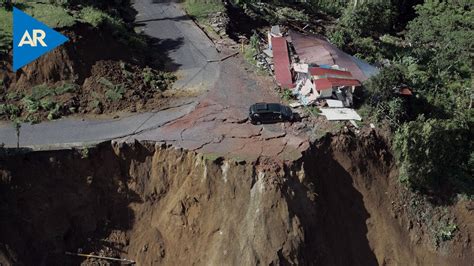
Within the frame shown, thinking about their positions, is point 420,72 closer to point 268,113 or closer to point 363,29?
point 363,29

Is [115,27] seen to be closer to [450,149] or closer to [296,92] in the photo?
[296,92]

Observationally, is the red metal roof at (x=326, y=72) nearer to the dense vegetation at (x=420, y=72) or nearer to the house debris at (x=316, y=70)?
the house debris at (x=316, y=70)

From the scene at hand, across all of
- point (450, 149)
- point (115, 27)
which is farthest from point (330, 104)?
point (115, 27)

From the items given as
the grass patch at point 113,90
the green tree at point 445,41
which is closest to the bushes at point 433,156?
the green tree at point 445,41

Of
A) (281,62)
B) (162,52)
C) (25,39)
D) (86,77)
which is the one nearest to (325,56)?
(281,62)

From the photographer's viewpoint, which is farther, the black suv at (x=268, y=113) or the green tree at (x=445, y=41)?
the green tree at (x=445, y=41)
